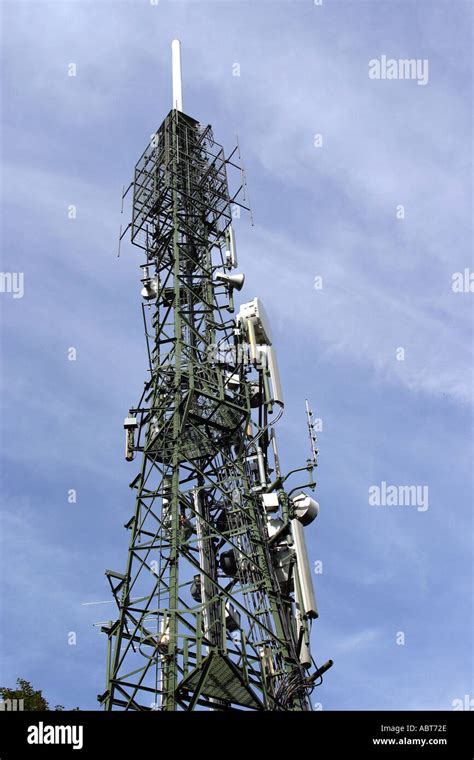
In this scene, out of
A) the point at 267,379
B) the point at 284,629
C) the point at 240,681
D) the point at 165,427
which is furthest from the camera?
the point at 267,379

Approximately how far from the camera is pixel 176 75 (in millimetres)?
44281

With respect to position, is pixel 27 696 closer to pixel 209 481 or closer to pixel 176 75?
pixel 209 481

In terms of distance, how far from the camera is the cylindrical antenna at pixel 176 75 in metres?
43.2

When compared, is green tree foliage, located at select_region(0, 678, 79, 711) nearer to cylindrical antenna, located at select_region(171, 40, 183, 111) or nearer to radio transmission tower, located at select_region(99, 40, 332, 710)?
radio transmission tower, located at select_region(99, 40, 332, 710)

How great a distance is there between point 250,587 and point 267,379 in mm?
9473

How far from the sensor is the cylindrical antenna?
4322 centimetres

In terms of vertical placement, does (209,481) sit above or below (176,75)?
below

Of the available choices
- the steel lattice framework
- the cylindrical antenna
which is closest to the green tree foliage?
the steel lattice framework

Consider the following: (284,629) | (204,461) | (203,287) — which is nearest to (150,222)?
Result: (203,287)

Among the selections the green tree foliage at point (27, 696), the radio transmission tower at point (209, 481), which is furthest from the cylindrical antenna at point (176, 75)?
the green tree foliage at point (27, 696)

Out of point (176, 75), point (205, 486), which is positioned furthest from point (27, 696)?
point (176, 75)

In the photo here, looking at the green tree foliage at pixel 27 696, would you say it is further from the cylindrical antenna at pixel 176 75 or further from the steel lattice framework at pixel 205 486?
the cylindrical antenna at pixel 176 75

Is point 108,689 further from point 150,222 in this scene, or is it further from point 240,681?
point 150,222
